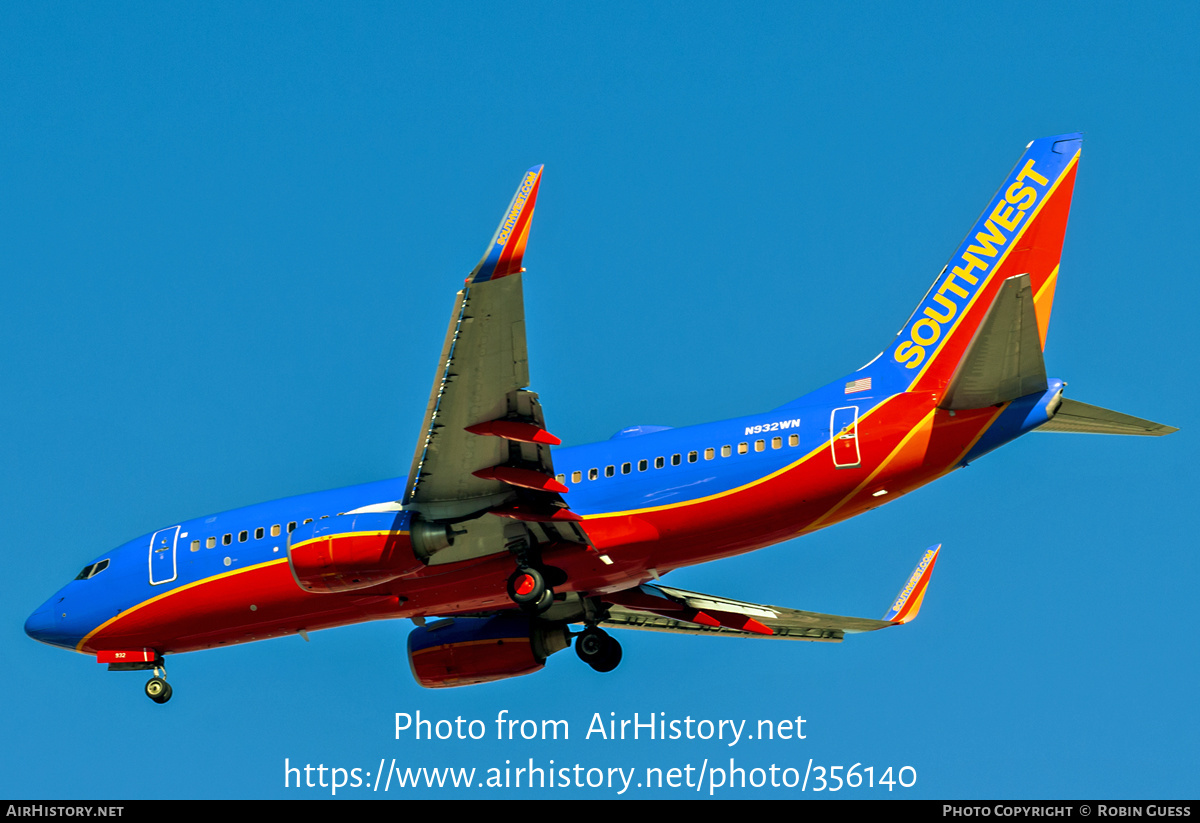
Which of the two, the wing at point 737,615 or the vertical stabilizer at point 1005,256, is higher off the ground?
the vertical stabilizer at point 1005,256

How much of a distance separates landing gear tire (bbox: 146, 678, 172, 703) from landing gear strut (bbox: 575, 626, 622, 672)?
9.40 m


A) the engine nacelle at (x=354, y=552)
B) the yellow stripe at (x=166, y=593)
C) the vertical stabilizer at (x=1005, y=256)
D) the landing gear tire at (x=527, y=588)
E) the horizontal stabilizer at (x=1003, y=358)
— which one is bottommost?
the landing gear tire at (x=527, y=588)

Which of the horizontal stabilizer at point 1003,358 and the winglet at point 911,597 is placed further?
the winglet at point 911,597

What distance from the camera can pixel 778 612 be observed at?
131 ft

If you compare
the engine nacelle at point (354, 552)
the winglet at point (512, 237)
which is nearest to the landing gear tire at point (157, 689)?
the engine nacelle at point (354, 552)

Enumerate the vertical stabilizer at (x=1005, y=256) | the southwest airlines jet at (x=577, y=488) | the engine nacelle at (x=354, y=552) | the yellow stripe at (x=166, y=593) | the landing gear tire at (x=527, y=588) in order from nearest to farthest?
the southwest airlines jet at (x=577, y=488)
the engine nacelle at (x=354, y=552)
the landing gear tire at (x=527, y=588)
the vertical stabilizer at (x=1005, y=256)
the yellow stripe at (x=166, y=593)

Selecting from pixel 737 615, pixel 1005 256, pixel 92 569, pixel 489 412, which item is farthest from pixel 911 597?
pixel 92 569

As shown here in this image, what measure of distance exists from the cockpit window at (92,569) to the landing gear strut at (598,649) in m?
10.9

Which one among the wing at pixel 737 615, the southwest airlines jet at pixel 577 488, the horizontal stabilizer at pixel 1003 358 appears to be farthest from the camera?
the wing at pixel 737 615

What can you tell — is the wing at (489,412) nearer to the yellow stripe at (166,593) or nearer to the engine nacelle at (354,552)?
Result: the engine nacelle at (354,552)

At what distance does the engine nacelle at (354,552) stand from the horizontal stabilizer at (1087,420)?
40.9 feet

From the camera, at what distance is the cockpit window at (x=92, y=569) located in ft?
120
